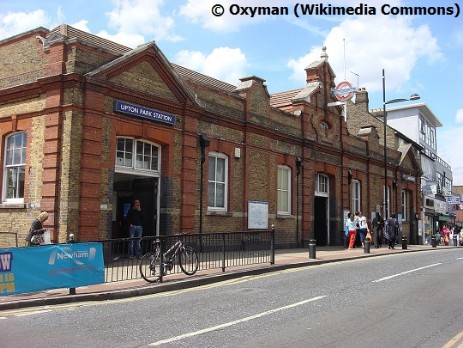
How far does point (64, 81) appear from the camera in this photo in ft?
46.6

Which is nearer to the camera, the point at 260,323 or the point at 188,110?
the point at 260,323

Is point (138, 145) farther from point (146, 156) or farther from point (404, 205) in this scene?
point (404, 205)

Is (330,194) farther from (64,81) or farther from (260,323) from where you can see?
(260,323)

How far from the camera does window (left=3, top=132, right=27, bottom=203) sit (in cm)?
1532

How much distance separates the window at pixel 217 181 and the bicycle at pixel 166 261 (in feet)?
19.8

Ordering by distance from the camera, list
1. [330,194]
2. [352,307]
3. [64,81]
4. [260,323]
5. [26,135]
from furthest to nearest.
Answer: [330,194], [26,135], [64,81], [352,307], [260,323]

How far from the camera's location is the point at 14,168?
1555cm

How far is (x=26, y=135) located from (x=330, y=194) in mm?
16565

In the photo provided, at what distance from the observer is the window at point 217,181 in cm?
1908

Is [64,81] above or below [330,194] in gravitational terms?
above

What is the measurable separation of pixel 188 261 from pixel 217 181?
700 centimetres

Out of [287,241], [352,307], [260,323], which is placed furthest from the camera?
[287,241]

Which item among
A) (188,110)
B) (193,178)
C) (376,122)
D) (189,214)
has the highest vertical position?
(376,122)

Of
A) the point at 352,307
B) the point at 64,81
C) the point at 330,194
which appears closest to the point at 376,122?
the point at 330,194
